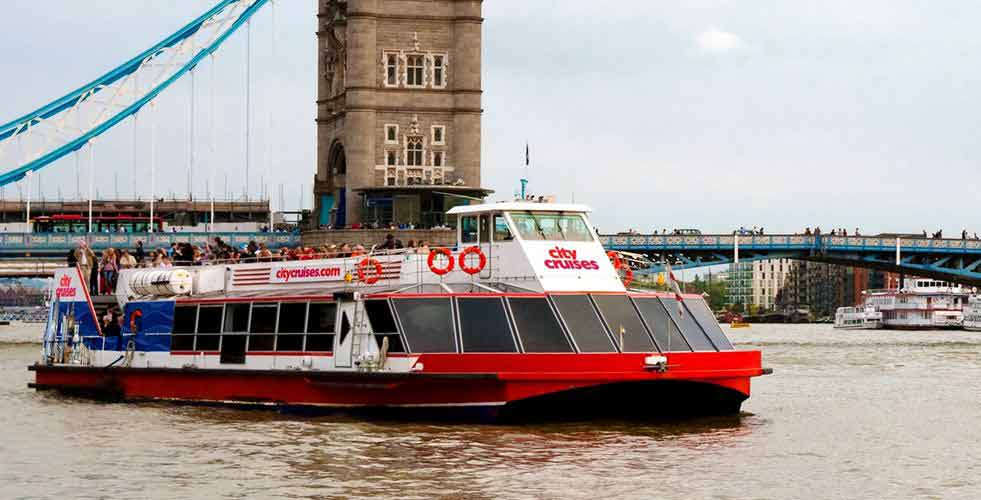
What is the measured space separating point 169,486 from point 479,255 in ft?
28.0

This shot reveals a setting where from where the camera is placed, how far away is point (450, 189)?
3553 inches

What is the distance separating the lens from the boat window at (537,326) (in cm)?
2648

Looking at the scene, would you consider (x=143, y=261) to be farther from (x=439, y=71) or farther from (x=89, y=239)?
(x=439, y=71)

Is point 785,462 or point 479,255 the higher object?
point 479,255

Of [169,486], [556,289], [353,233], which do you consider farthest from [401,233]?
[169,486]

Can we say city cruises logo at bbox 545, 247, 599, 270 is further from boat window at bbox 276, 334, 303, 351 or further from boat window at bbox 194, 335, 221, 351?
boat window at bbox 194, 335, 221, 351

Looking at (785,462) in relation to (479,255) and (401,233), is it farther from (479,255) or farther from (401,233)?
(401,233)

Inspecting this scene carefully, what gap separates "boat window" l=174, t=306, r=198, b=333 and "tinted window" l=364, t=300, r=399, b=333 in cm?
527

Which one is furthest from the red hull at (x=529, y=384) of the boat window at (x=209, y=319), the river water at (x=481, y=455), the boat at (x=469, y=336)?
the boat window at (x=209, y=319)

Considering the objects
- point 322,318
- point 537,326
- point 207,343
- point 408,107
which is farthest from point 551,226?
point 408,107

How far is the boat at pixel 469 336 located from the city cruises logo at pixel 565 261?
0.10 ft

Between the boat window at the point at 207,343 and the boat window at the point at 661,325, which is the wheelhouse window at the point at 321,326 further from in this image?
the boat window at the point at 661,325

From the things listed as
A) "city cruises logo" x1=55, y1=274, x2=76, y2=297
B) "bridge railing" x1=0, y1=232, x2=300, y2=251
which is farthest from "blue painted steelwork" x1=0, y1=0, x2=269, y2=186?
"city cruises logo" x1=55, y1=274, x2=76, y2=297

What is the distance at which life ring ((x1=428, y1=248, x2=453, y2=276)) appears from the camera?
92.9 ft
